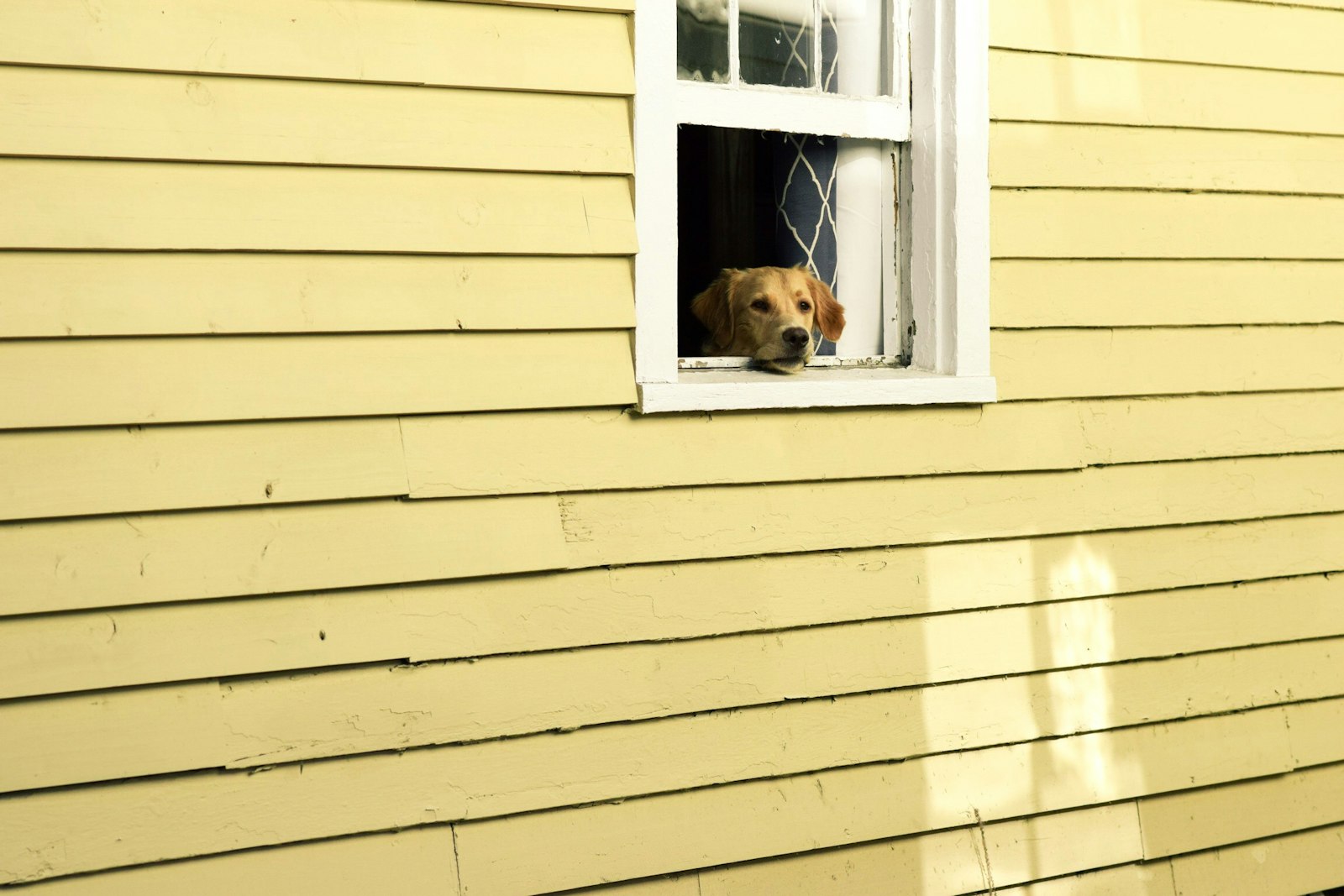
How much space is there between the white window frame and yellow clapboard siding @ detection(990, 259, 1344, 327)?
0.12 meters

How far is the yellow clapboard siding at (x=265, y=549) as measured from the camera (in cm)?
208

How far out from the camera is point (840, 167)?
284 cm

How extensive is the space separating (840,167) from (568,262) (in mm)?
853

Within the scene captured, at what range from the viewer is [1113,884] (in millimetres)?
2982

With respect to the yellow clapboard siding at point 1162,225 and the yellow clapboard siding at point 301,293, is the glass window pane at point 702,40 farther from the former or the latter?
the yellow clapboard siding at point 1162,225

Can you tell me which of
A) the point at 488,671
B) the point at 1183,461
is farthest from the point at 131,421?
the point at 1183,461

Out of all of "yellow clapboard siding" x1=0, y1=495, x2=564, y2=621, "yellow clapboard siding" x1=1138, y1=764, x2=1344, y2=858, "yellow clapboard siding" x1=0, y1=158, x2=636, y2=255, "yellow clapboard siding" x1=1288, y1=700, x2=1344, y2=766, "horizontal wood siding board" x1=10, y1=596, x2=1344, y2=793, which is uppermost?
"yellow clapboard siding" x1=0, y1=158, x2=636, y2=255

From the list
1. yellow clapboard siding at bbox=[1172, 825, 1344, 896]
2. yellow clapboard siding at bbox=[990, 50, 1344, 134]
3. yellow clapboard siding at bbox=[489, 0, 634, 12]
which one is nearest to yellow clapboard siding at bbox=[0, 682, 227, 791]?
yellow clapboard siding at bbox=[489, 0, 634, 12]

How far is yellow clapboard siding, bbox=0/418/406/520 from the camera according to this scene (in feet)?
6.77

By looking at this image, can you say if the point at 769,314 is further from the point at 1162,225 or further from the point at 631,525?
the point at 1162,225

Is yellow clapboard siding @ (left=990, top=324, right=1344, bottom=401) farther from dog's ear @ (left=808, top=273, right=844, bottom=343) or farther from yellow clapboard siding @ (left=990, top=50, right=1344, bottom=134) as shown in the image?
yellow clapboard siding @ (left=990, top=50, right=1344, bottom=134)

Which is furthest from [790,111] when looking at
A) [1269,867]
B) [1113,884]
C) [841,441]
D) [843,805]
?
[1269,867]

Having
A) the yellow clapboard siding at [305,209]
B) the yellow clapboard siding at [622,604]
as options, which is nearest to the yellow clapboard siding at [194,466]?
the yellow clapboard siding at [622,604]

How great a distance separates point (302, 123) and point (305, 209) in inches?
6.7
